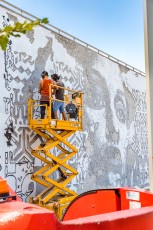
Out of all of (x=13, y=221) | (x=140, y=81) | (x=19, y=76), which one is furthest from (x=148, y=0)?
(x=140, y=81)

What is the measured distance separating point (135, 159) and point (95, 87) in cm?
454

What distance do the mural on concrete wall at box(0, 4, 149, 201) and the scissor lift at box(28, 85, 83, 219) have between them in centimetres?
30

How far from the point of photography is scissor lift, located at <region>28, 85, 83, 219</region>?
30.6ft

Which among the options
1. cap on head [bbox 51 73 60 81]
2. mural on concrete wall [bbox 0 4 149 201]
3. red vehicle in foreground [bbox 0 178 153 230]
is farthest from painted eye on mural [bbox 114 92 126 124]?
red vehicle in foreground [bbox 0 178 153 230]

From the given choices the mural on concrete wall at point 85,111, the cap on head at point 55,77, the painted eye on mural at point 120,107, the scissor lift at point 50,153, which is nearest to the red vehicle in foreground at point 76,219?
the scissor lift at point 50,153

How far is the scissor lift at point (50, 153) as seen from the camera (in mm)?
9312

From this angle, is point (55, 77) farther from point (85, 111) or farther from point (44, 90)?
point (85, 111)

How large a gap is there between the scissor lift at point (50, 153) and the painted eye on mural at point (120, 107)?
165 inches

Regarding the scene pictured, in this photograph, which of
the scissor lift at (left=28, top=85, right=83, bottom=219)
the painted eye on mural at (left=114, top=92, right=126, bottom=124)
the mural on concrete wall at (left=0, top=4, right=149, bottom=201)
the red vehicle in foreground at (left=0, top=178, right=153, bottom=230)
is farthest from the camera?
the painted eye on mural at (left=114, top=92, right=126, bottom=124)

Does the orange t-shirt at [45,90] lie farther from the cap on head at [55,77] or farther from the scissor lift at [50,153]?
the cap on head at [55,77]

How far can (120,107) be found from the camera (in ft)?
49.5

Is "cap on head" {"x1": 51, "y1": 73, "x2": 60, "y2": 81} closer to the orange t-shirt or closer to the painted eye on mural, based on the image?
the orange t-shirt

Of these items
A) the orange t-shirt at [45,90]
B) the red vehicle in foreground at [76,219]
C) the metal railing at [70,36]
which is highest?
the metal railing at [70,36]

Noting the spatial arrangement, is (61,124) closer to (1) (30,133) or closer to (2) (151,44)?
(1) (30,133)
